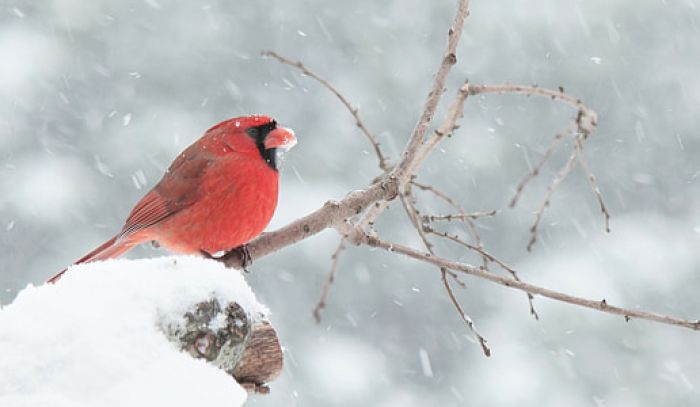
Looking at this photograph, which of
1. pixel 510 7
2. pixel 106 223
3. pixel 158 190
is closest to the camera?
pixel 158 190

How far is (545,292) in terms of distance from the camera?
61.5 inches

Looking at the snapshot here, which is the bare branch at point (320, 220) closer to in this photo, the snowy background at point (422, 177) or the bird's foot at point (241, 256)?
the bird's foot at point (241, 256)

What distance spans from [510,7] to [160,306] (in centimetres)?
895

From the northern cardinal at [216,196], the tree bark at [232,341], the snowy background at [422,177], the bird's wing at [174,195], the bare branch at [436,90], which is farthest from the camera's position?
the snowy background at [422,177]

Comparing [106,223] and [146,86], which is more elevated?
[146,86]

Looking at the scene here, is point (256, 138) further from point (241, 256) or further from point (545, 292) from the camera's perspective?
point (545, 292)

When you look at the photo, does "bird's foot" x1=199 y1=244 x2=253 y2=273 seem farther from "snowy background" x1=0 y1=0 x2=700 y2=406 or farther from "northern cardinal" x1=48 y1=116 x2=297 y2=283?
"snowy background" x1=0 y1=0 x2=700 y2=406

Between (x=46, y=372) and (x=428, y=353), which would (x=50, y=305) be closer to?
(x=46, y=372)

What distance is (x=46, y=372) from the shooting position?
0.99m

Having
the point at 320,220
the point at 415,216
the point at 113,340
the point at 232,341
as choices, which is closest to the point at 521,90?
the point at 415,216

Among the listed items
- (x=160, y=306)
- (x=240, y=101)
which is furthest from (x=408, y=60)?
(x=160, y=306)

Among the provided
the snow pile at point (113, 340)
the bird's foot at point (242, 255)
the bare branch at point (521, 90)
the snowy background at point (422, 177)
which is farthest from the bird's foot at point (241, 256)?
the snowy background at point (422, 177)

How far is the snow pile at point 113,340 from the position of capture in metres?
0.98

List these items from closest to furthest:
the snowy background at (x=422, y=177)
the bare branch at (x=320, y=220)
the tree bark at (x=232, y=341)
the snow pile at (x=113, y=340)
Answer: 1. the snow pile at (x=113, y=340)
2. the tree bark at (x=232, y=341)
3. the bare branch at (x=320, y=220)
4. the snowy background at (x=422, y=177)
